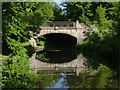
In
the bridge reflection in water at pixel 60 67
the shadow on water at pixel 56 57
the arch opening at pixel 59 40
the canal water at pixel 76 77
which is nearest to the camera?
the canal water at pixel 76 77

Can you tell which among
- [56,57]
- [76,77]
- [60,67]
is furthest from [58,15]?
[76,77]

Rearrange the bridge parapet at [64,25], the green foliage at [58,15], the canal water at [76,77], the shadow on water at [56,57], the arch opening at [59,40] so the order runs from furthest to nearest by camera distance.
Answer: the green foliage at [58,15] → the arch opening at [59,40] → the bridge parapet at [64,25] → the shadow on water at [56,57] → the canal water at [76,77]

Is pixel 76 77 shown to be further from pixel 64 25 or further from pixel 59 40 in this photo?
pixel 59 40

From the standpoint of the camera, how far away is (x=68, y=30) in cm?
2934

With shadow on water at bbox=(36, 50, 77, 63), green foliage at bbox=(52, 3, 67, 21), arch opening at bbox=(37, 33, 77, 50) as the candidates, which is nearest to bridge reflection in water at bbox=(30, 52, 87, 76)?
shadow on water at bbox=(36, 50, 77, 63)

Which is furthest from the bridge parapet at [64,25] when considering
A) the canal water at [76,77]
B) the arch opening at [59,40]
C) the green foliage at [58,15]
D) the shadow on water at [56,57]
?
the canal water at [76,77]

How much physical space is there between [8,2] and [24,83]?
5502 mm

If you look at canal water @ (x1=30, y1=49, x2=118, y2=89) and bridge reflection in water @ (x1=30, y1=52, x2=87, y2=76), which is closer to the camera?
canal water @ (x1=30, y1=49, x2=118, y2=89)

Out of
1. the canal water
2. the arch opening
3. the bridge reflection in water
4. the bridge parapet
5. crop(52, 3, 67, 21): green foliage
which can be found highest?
crop(52, 3, 67, 21): green foliage

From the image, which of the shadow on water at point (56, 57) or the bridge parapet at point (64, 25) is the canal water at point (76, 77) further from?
the bridge parapet at point (64, 25)

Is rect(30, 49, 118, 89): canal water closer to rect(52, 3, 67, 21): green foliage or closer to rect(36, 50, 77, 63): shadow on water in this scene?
rect(36, 50, 77, 63): shadow on water

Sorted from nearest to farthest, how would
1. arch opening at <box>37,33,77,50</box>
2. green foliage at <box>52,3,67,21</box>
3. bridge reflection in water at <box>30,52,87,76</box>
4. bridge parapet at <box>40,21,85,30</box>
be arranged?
bridge reflection in water at <box>30,52,87,76</box> < bridge parapet at <box>40,21,85,30</box> < arch opening at <box>37,33,77,50</box> < green foliage at <box>52,3,67,21</box>

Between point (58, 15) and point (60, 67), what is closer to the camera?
point (60, 67)

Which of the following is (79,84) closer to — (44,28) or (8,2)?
(8,2)
